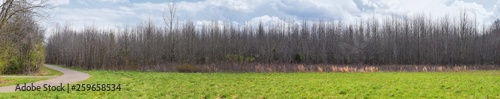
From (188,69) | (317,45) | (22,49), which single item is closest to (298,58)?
(317,45)

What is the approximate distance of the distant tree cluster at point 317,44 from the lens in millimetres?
46938

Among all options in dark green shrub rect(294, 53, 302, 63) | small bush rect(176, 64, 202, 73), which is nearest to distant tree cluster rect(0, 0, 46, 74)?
small bush rect(176, 64, 202, 73)

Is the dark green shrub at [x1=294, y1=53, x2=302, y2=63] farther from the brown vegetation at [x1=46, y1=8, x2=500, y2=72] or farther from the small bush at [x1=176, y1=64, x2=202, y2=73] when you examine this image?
the small bush at [x1=176, y1=64, x2=202, y2=73]

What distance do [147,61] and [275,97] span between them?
29.9m

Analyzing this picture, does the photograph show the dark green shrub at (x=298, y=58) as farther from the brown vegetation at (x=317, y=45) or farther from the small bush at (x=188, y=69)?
the small bush at (x=188, y=69)

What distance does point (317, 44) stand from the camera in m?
55.1

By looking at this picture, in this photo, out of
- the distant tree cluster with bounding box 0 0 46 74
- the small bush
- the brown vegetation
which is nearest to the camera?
the distant tree cluster with bounding box 0 0 46 74

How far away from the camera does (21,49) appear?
2928cm

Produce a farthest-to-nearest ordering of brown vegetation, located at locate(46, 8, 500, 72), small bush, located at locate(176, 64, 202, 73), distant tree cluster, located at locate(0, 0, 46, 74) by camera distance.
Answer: brown vegetation, located at locate(46, 8, 500, 72)
small bush, located at locate(176, 64, 202, 73)
distant tree cluster, located at locate(0, 0, 46, 74)

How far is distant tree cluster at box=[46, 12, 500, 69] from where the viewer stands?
46938mm

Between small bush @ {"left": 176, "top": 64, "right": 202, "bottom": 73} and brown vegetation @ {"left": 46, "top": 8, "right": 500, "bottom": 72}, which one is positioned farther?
brown vegetation @ {"left": 46, "top": 8, "right": 500, "bottom": 72}

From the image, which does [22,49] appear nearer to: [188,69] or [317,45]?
[188,69]

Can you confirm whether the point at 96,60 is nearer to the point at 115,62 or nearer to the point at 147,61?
the point at 115,62

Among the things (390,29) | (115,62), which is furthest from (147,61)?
(390,29)
